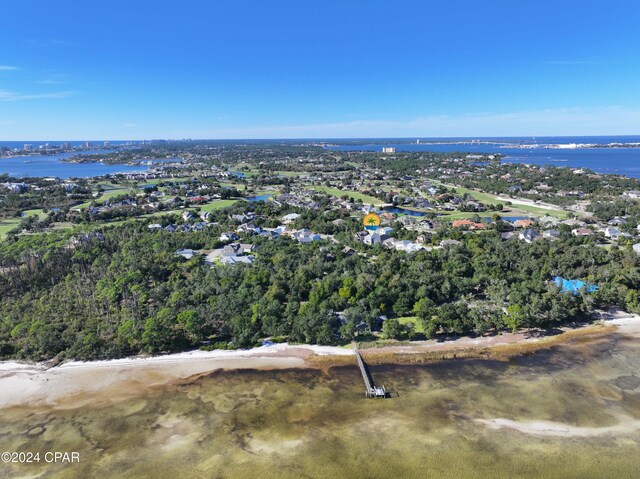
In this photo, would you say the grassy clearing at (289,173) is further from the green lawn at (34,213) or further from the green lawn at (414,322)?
the green lawn at (414,322)

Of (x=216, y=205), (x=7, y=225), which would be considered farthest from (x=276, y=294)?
(x=7, y=225)

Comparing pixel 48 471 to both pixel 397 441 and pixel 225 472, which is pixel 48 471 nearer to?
pixel 225 472

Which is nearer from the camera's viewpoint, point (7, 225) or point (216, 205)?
point (7, 225)

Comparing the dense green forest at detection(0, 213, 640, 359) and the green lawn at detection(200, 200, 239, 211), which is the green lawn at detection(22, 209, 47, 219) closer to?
the green lawn at detection(200, 200, 239, 211)

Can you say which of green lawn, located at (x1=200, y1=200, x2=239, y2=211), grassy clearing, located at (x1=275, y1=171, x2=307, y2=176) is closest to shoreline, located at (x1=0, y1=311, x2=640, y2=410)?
green lawn, located at (x1=200, y1=200, x2=239, y2=211)

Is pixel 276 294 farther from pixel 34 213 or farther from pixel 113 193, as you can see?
pixel 113 193

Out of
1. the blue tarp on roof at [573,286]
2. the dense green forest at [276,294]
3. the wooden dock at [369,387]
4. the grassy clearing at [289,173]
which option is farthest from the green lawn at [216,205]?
the blue tarp on roof at [573,286]

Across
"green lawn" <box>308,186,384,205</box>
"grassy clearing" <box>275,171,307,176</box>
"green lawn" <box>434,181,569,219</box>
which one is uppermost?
"grassy clearing" <box>275,171,307,176</box>
